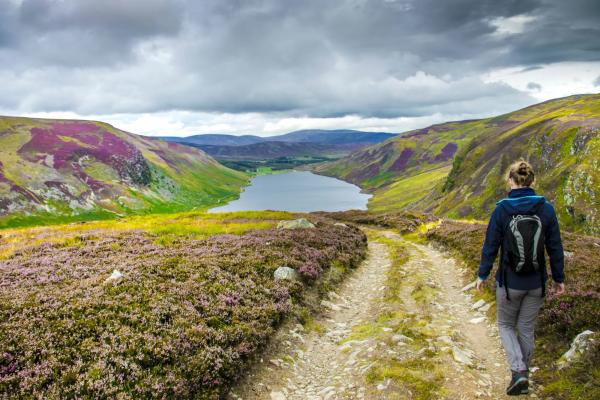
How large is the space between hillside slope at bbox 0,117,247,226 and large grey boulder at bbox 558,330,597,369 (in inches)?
5060

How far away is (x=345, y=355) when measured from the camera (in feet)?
38.4

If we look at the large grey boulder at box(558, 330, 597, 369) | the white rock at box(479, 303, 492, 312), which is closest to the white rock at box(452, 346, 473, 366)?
the large grey boulder at box(558, 330, 597, 369)

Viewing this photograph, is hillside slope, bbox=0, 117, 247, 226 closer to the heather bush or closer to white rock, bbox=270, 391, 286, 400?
the heather bush

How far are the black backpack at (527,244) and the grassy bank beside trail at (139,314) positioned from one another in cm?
755

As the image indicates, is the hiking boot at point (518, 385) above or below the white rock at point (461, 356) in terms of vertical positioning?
above

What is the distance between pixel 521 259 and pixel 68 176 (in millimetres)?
165627

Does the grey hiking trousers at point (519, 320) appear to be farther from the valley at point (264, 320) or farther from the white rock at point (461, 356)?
the white rock at point (461, 356)

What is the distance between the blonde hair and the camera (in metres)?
8.13

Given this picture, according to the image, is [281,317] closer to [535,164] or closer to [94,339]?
[94,339]

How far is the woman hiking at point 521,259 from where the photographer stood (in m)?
7.89

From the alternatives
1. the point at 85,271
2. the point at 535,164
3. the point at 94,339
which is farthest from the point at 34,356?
the point at 535,164

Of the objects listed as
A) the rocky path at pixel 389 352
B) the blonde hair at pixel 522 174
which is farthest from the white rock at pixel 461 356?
the blonde hair at pixel 522 174

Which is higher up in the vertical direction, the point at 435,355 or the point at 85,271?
the point at 85,271

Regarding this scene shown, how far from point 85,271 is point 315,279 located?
33.2ft
